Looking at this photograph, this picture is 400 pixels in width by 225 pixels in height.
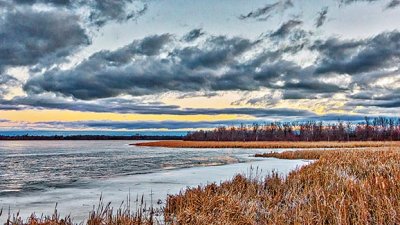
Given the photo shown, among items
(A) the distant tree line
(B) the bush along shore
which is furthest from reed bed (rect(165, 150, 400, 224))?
(A) the distant tree line

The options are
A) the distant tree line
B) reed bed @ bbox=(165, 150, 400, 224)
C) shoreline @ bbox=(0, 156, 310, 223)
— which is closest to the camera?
reed bed @ bbox=(165, 150, 400, 224)

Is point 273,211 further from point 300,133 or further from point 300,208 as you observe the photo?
point 300,133

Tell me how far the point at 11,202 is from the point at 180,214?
22.2 ft

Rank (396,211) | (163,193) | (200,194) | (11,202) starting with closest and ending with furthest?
(396,211)
(200,194)
(11,202)
(163,193)

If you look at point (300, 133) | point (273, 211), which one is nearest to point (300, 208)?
point (273, 211)

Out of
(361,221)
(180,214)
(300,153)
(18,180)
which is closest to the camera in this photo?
(361,221)

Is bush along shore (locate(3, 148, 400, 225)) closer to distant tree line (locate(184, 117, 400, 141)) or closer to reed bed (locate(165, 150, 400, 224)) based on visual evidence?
reed bed (locate(165, 150, 400, 224))

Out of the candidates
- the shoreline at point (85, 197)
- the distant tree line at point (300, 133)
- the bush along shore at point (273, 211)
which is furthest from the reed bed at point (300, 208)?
the distant tree line at point (300, 133)

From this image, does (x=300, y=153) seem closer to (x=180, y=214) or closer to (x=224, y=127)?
(x=180, y=214)

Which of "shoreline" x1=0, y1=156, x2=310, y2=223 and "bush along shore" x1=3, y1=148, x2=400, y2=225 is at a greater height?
"bush along shore" x1=3, y1=148, x2=400, y2=225

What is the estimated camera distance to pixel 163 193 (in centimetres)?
1385

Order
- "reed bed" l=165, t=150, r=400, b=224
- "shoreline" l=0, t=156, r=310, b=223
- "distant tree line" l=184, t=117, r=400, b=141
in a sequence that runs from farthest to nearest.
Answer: "distant tree line" l=184, t=117, r=400, b=141
"shoreline" l=0, t=156, r=310, b=223
"reed bed" l=165, t=150, r=400, b=224

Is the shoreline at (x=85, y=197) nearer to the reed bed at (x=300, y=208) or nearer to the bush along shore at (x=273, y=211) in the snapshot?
the bush along shore at (x=273, y=211)

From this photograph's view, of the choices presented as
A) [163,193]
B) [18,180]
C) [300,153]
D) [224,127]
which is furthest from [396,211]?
[224,127]
